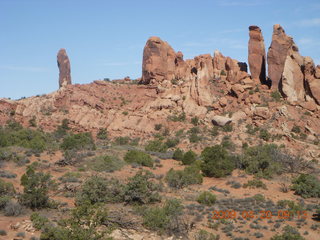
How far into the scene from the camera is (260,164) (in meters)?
31.6

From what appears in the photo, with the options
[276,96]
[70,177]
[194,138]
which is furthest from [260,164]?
[276,96]

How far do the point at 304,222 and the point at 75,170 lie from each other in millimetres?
15239

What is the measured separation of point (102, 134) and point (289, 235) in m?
31.9

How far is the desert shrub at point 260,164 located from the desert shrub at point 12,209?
697 inches

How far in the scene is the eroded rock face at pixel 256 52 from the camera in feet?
164

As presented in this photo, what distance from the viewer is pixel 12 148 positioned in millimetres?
33812

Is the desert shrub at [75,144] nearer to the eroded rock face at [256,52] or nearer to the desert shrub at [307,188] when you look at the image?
the desert shrub at [307,188]

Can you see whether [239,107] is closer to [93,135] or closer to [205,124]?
[205,124]

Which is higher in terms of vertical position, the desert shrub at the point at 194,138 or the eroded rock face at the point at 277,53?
the eroded rock face at the point at 277,53

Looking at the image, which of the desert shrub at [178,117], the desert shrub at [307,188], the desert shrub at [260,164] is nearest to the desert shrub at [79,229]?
the desert shrub at [307,188]

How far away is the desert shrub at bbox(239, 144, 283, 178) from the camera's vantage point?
30844 mm

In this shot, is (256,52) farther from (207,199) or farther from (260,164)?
(207,199)

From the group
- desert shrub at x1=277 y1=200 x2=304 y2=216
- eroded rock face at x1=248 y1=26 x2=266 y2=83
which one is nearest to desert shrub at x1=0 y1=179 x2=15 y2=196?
desert shrub at x1=277 y1=200 x2=304 y2=216

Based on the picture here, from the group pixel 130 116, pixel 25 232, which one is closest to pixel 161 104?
pixel 130 116
